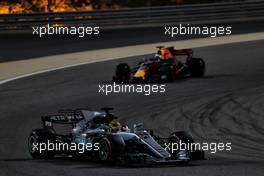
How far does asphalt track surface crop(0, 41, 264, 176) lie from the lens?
1113cm

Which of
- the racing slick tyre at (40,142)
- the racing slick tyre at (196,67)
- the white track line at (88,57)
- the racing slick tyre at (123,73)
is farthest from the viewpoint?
the white track line at (88,57)

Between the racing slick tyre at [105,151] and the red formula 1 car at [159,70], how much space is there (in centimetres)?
1042

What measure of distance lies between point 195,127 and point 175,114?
1421 millimetres

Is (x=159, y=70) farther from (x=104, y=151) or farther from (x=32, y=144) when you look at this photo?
(x=104, y=151)

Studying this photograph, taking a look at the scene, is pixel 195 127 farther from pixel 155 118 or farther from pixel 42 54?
pixel 42 54

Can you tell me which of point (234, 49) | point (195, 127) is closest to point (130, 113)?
point (195, 127)

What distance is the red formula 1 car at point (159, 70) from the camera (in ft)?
71.8

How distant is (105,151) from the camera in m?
11.4

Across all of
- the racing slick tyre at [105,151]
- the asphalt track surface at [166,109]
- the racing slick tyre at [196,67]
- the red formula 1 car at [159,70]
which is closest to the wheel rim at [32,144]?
the asphalt track surface at [166,109]

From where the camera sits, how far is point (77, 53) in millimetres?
29875

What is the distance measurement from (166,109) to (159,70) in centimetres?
438

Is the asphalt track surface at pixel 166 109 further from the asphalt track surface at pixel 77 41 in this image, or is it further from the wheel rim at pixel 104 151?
the asphalt track surface at pixel 77 41

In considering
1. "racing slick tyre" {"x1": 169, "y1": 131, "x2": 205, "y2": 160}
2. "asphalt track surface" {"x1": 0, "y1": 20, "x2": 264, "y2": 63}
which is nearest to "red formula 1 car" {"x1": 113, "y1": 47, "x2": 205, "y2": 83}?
"asphalt track surface" {"x1": 0, "y1": 20, "x2": 264, "y2": 63}

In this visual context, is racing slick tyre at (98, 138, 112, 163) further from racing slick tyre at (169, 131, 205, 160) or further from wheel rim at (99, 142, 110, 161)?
racing slick tyre at (169, 131, 205, 160)
